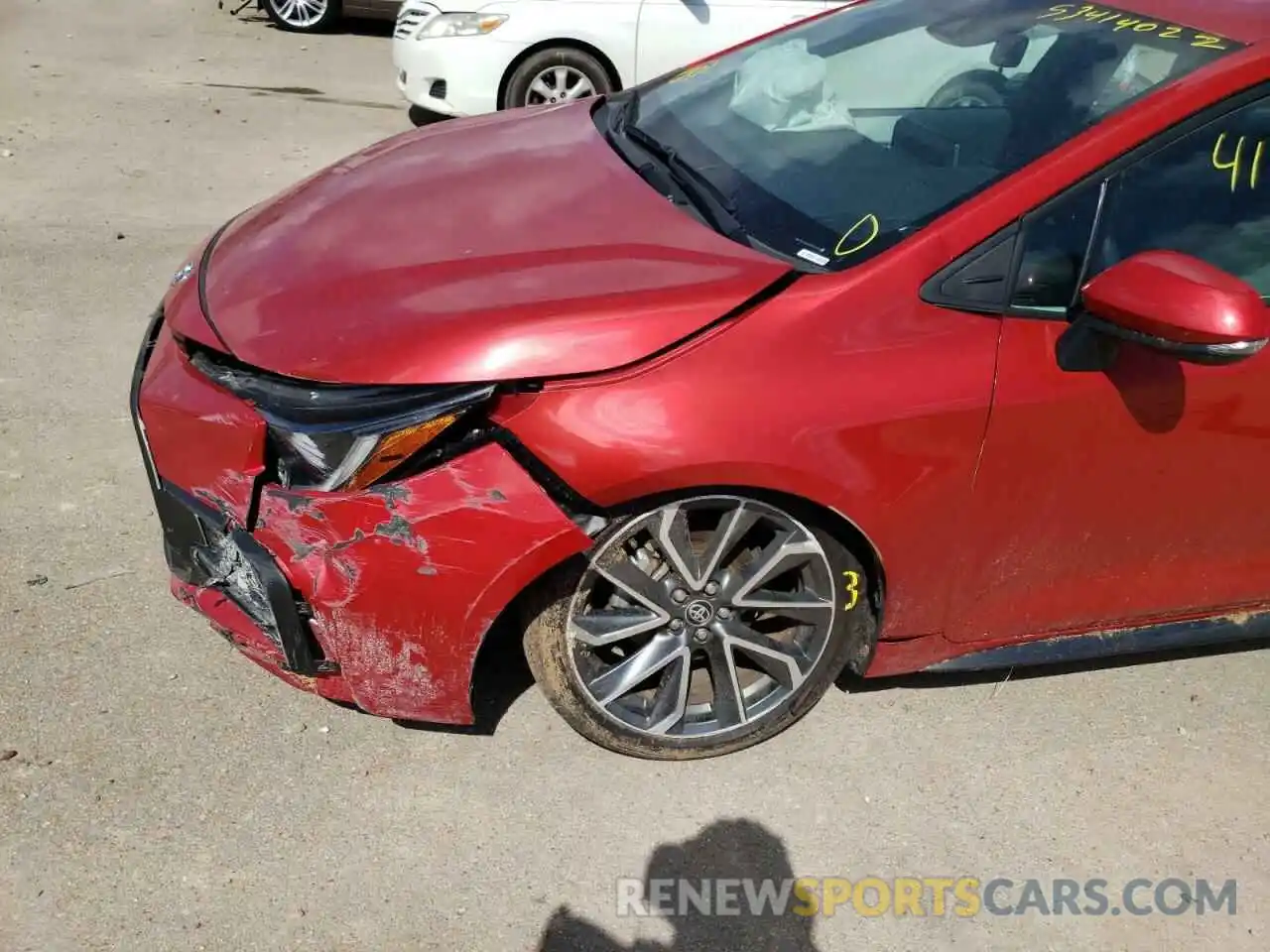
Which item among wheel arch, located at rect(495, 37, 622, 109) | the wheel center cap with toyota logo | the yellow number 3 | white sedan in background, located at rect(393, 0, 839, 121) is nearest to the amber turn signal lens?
the wheel center cap with toyota logo

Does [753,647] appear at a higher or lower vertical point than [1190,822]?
higher

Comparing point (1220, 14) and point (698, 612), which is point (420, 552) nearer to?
point (698, 612)

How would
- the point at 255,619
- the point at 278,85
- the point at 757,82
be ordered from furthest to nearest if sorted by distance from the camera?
the point at 278,85
the point at 757,82
the point at 255,619

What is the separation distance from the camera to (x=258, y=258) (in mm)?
2607

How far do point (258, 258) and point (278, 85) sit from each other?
620cm

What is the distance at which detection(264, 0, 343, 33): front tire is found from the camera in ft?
31.6

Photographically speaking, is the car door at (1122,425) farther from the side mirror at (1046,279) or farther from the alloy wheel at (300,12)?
the alloy wheel at (300,12)

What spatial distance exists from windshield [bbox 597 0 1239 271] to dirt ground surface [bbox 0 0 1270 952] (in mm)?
787

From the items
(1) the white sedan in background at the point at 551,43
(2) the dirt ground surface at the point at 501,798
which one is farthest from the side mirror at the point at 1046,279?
(1) the white sedan in background at the point at 551,43

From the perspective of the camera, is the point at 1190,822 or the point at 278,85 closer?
the point at 1190,822

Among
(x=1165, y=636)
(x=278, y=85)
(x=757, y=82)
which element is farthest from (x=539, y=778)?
(x=278, y=85)

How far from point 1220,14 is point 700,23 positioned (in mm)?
4721

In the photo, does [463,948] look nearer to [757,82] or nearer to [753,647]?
[753,647]

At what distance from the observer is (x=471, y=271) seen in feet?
7.84
